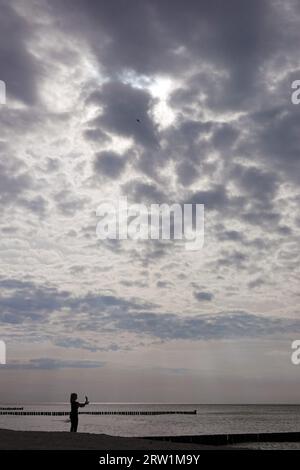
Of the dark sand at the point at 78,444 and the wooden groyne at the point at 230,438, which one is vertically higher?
the wooden groyne at the point at 230,438

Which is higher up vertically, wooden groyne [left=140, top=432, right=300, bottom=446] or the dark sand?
wooden groyne [left=140, top=432, right=300, bottom=446]

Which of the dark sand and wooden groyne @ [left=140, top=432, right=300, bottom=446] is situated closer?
the dark sand

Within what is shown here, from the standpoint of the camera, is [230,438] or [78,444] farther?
[230,438]

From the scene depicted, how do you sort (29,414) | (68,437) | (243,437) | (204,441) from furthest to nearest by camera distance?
(29,414) → (243,437) → (204,441) → (68,437)

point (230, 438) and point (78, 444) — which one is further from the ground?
point (230, 438)

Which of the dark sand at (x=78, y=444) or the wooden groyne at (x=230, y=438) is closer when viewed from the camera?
the dark sand at (x=78, y=444)
